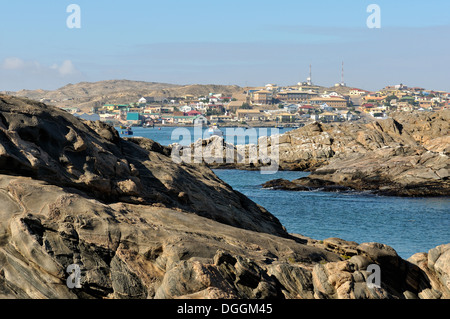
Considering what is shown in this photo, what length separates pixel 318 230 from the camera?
39062mm

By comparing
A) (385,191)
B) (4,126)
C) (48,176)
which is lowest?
(385,191)

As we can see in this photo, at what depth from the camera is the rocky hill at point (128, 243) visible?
13.9m

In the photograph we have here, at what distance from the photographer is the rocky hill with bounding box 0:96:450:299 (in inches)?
547

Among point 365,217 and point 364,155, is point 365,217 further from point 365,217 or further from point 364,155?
point 364,155

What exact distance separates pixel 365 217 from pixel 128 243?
31.2 metres

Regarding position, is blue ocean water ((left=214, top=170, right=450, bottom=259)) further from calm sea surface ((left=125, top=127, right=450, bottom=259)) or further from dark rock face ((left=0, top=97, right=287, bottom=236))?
dark rock face ((left=0, top=97, right=287, bottom=236))

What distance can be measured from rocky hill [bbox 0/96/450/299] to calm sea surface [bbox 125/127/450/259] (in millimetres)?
15134

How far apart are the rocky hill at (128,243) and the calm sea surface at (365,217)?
49.7ft

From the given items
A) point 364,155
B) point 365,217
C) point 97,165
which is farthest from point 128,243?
point 364,155

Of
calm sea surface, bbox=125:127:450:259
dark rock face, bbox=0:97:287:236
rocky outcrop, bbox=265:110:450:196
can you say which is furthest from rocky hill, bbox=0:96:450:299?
rocky outcrop, bbox=265:110:450:196

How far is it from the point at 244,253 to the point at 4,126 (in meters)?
7.07

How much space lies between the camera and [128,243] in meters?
14.8
